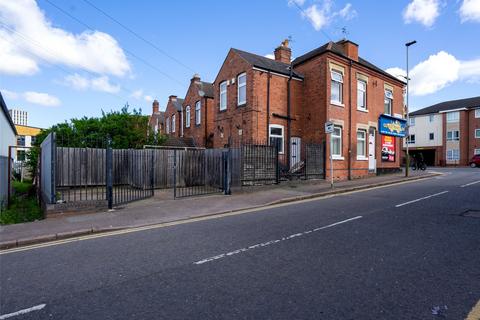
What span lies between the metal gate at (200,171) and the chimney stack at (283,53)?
35.8 ft

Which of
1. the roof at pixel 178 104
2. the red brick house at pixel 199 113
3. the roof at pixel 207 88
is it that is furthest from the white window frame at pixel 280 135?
the roof at pixel 178 104

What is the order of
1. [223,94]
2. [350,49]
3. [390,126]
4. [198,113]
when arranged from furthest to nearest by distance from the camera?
[198,113] < [390,126] < [223,94] < [350,49]

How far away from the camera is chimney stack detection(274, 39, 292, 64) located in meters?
23.2

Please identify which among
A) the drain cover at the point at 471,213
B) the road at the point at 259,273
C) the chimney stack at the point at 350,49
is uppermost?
the chimney stack at the point at 350,49

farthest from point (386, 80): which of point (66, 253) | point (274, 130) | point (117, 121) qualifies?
point (66, 253)

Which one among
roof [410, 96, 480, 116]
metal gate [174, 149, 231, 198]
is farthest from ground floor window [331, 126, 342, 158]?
roof [410, 96, 480, 116]

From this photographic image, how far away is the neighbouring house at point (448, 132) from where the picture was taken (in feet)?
153

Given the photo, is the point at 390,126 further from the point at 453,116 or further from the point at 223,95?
the point at 453,116

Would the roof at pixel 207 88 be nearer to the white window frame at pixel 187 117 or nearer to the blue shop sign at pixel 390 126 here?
the white window frame at pixel 187 117

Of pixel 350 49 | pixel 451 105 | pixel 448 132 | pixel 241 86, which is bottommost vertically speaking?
pixel 448 132

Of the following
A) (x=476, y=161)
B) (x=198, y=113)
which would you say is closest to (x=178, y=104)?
(x=198, y=113)

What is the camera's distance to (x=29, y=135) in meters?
61.8

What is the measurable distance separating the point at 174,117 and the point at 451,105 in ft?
148

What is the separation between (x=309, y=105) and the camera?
20.1 m
